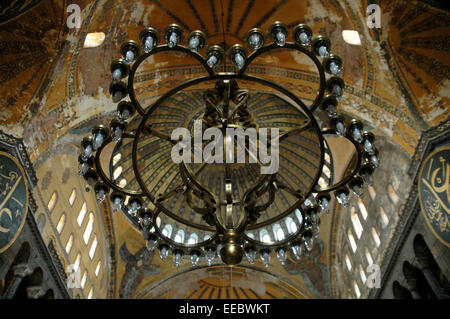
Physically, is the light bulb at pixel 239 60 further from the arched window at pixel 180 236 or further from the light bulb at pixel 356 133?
the arched window at pixel 180 236

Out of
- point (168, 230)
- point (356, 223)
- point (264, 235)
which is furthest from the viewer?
point (264, 235)

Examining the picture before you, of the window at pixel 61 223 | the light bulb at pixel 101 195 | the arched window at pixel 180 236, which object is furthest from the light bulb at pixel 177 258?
the arched window at pixel 180 236

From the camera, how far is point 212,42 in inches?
360

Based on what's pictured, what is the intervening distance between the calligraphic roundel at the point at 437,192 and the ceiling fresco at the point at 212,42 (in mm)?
667

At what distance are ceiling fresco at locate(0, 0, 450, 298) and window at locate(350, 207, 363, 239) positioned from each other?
11.2ft

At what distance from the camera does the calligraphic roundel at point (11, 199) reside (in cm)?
623

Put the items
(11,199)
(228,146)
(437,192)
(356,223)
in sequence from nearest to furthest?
(228,146), (11,199), (437,192), (356,223)

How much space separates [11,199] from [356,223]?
28.7ft

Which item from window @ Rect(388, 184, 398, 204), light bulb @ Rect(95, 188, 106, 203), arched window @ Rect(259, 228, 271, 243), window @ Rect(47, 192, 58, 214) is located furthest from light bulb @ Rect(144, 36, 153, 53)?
arched window @ Rect(259, 228, 271, 243)

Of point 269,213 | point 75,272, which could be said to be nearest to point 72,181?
point 75,272

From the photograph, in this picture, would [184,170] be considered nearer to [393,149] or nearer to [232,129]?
[232,129]

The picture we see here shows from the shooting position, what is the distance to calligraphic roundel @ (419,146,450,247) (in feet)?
21.7

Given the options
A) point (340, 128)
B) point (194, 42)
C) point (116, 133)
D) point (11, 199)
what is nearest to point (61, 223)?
point (11, 199)

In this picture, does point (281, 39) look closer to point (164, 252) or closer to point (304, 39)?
point (304, 39)
